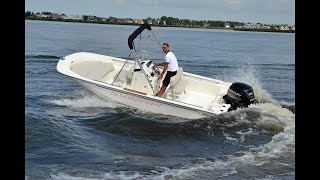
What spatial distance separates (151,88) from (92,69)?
255 cm

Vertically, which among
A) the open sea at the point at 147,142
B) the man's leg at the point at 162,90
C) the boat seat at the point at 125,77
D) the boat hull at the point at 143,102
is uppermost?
the boat seat at the point at 125,77

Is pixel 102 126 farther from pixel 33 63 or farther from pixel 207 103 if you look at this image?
pixel 33 63

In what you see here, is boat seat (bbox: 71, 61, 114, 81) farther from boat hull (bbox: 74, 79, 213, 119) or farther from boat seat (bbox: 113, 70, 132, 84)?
boat hull (bbox: 74, 79, 213, 119)

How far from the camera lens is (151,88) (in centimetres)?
1070

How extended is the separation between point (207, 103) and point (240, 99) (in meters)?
1.27

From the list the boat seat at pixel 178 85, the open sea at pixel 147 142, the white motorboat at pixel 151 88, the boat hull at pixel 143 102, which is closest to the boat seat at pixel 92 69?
the white motorboat at pixel 151 88

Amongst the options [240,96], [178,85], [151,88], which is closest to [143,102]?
[151,88]

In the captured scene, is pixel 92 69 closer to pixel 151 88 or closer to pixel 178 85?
pixel 151 88

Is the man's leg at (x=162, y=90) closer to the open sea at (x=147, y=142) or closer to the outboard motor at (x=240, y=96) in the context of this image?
the open sea at (x=147, y=142)

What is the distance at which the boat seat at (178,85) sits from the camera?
1091 centimetres

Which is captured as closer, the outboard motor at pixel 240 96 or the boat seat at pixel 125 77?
the outboard motor at pixel 240 96

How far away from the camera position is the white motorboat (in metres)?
10.0
